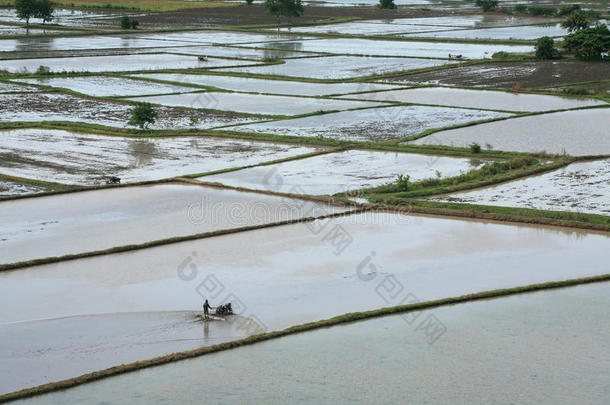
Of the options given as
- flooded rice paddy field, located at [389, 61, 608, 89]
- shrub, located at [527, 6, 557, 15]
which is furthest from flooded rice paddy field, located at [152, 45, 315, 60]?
shrub, located at [527, 6, 557, 15]

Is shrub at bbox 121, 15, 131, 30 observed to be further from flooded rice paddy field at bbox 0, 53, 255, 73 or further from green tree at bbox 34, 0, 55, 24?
flooded rice paddy field at bbox 0, 53, 255, 73

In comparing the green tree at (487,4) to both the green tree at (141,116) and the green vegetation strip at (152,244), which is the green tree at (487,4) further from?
the green vegetation strip at (152,244)

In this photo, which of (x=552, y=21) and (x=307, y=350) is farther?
(x=552, y=21)

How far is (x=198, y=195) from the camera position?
43.5 feet

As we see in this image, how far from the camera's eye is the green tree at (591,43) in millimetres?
28062

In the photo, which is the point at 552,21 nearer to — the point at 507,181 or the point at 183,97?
the point at 183,97

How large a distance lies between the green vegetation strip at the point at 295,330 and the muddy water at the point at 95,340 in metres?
0.15

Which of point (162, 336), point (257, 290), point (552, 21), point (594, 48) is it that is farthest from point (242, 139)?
point (552, 21)

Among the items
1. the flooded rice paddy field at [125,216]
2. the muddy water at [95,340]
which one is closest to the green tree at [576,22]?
the flooded rice paddy field at [125,216]

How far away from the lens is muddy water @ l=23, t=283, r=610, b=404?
22.5ft

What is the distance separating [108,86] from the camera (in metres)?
24.3

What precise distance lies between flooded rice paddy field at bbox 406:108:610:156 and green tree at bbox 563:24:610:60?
367 inches

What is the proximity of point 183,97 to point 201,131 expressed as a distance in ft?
15.7

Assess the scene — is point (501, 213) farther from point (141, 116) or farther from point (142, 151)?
point (141, 116)
